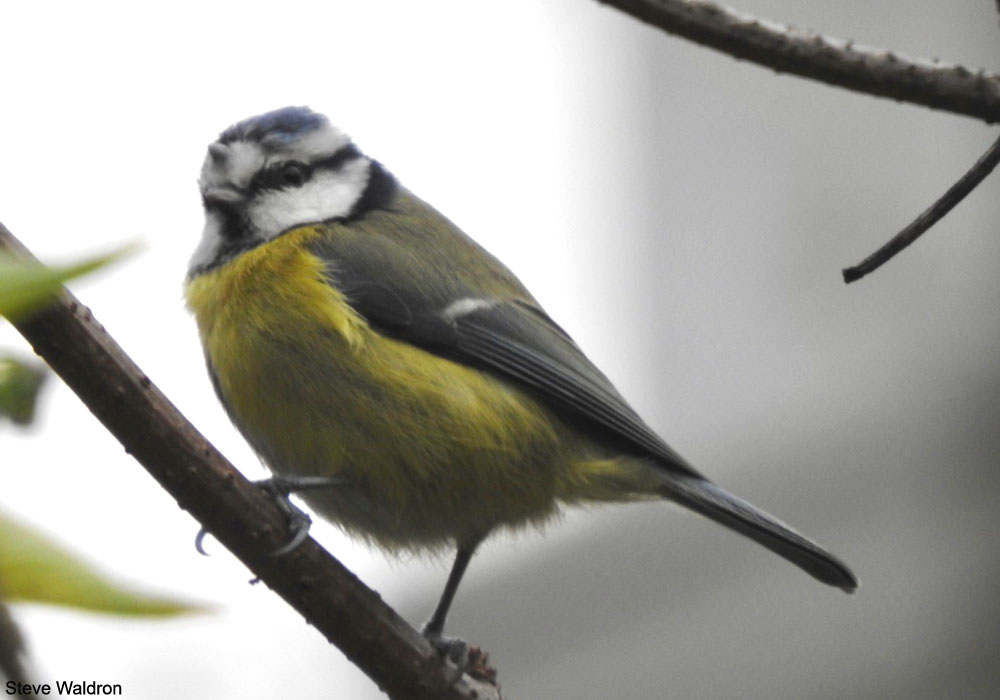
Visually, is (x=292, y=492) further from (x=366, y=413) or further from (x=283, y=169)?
(x=283, y=169)

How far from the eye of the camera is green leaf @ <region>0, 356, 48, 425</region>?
978 millimetres

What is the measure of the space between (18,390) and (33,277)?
1.07 feet

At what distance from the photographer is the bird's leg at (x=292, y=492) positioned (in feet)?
7.09

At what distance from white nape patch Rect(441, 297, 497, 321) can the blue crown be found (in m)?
0.69

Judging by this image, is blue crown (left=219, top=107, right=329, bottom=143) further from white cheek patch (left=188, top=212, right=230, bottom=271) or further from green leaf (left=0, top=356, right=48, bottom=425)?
green leaf (left=0, top=356, right=48, bottom=425)

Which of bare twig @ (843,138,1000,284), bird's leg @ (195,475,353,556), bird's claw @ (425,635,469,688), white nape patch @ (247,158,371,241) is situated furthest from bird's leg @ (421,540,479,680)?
bare twig @ (843,138,1000,284)

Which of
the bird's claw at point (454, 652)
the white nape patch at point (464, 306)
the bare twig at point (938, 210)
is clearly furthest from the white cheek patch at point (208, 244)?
the bare twig at point (938, 210)

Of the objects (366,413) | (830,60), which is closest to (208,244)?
(366,413)

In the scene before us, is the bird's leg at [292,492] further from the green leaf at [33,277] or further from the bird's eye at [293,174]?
the green leaf at [33,277]

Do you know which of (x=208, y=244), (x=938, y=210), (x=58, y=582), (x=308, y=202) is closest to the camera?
(x=58, y=582)

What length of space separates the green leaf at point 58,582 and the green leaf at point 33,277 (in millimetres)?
A: 190

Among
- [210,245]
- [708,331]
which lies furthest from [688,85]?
[210,245]

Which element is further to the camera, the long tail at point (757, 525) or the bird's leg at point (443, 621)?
the long tail at point (757, 525)

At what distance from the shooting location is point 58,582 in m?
0.82
